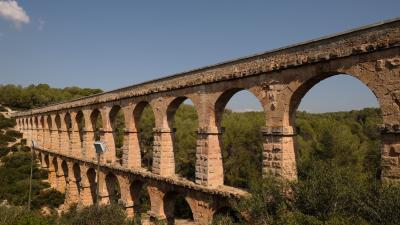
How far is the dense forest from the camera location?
649 cm

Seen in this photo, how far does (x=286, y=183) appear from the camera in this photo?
8086mm

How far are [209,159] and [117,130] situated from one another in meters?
26.9

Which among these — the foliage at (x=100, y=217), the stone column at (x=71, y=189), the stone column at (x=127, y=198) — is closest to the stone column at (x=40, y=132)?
the stone column at (x=71, y=189)

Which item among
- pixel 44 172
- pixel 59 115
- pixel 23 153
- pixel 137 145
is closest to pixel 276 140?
pixel 137 145

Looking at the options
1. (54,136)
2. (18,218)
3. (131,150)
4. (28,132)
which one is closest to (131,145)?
(131,150)

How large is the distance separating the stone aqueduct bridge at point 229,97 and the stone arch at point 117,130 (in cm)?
13

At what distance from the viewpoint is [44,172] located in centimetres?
2909

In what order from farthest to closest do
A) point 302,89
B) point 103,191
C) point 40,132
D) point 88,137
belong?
point 40,132 → point 88,137 → point 103,191 → point 302,89

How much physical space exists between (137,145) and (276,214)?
1028 centimetres

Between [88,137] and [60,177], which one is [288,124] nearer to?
[88,137]

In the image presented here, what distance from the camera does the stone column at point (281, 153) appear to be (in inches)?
369

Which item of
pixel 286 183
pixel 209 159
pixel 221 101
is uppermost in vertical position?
pixel 221 101

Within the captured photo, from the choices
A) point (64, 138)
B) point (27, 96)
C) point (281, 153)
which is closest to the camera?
point (281, 153)

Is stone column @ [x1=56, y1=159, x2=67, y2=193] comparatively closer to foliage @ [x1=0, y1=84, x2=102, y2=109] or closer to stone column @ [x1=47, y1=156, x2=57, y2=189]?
stone column @ [x1=47, y1=156, x2=57, y2=189]
